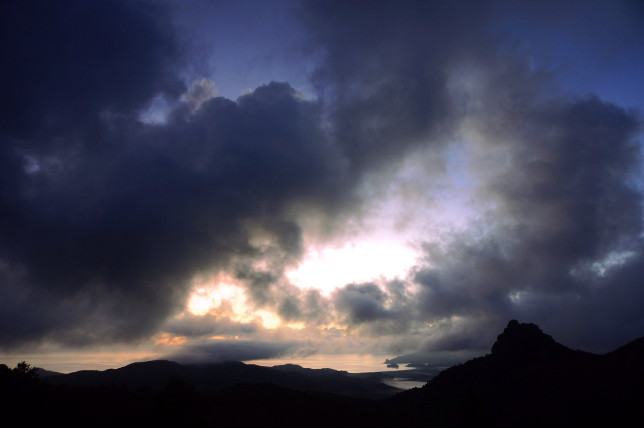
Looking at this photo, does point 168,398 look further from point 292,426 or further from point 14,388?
point 292,426

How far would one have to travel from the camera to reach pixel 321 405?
182250 millimetres

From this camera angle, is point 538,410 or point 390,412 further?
point 390,412

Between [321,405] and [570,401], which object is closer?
[570,401]

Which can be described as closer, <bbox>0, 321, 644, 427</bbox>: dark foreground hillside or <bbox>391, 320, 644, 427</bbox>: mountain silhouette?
<bbox>0, 321, 644, 427</bbox>: dark foreground hillside

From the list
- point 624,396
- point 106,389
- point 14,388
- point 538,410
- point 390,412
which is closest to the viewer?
A: point 14,388

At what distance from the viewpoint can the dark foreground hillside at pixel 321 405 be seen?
85.4 meters

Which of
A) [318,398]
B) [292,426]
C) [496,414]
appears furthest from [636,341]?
[292,426]

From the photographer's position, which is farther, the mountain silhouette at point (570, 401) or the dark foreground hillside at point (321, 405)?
the mountain silhouette at point (570, 401)

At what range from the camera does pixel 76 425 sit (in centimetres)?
8800

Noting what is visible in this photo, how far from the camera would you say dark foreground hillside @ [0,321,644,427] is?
85375 mm

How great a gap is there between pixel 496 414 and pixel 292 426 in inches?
4042

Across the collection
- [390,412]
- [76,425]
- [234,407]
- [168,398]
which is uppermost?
[168,398]

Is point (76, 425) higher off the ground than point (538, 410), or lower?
higher

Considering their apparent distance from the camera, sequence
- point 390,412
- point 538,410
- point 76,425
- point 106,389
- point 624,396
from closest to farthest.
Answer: point 76,425 < point 624,396 < point 106,389 < point 538,410 < point 390,412
